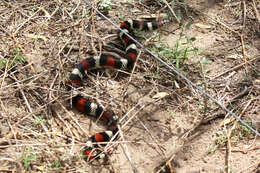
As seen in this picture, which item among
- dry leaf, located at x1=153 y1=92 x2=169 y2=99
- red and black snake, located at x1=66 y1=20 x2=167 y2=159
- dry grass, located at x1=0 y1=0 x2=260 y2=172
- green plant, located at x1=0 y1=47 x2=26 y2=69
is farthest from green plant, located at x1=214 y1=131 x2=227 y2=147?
green plant, located at x1=0 y1=47 x2=26 y2=69

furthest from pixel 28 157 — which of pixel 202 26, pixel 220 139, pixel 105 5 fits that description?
pixel 202 26

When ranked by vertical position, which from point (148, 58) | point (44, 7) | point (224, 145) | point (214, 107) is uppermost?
point (44, 7)

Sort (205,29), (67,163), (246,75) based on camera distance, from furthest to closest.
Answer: (205,29)
(246,75)
(67,163)

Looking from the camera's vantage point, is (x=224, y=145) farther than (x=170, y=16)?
No

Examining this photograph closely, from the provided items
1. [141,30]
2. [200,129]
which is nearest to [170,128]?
[200,129]

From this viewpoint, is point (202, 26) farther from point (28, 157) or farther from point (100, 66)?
point (28, 157)

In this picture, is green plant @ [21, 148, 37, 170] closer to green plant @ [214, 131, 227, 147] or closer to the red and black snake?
the red and black snake

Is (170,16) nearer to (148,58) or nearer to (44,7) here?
(148,58)
